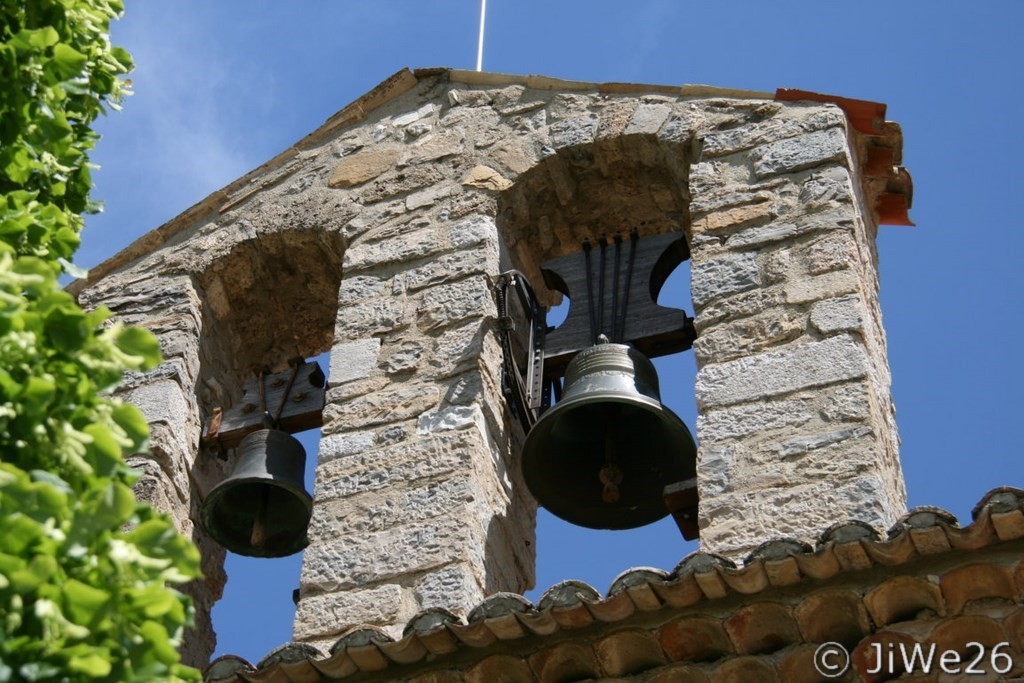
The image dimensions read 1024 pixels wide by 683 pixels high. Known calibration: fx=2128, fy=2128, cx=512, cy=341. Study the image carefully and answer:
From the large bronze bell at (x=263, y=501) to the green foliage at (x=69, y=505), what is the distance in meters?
2.49

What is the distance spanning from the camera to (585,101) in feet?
24.4

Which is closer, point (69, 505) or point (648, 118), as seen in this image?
point (69, 505)

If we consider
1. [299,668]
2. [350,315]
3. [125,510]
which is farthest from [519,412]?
[125,510]

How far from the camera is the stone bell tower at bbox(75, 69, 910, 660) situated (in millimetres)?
5816

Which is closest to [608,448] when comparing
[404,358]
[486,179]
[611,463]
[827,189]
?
[611,463]

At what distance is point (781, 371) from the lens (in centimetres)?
600

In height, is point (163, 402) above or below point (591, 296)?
below

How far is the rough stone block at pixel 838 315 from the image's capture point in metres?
6.09

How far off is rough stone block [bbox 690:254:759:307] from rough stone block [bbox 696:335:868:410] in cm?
34

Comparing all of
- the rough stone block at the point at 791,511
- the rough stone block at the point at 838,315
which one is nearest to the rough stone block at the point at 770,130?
the rough stone block at the point at 838,315

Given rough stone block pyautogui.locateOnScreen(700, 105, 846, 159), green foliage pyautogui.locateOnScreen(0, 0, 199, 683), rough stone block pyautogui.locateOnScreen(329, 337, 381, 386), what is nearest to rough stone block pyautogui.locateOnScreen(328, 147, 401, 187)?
rough stone block pyautogui.locateOnScreen(329, 337, 381, 386)

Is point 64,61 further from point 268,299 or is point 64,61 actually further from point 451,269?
point 268,299

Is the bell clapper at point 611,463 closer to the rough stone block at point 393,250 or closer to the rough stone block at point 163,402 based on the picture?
the rough stone block at point 393,250

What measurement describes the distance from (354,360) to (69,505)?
10.7ft
